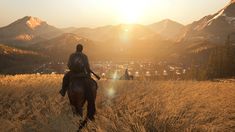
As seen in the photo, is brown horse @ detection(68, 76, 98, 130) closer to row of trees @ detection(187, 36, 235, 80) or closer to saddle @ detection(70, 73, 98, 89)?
saddle @ detection(70, 73, 98, 89)

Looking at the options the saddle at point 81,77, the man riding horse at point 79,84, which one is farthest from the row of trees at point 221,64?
the saddle at point 81,77

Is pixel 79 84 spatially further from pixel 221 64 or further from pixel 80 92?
pixel 221 64

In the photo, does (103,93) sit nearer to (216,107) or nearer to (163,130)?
(216,107)

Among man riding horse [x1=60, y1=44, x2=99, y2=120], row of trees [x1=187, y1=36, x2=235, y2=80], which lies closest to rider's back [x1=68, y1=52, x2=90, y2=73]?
man riding horse [x1=60, y1=44, x2=99, y2=120]

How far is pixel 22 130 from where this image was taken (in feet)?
34.9

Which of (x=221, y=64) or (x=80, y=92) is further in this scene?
(x=221, y=64)

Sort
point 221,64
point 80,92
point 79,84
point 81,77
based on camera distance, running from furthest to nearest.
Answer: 1. point 221,64
2. point 81,77
3. point 79,84
4. point 80,92

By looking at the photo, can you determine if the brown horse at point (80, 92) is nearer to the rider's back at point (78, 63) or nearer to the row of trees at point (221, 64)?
the rider's back at point (78, 63)

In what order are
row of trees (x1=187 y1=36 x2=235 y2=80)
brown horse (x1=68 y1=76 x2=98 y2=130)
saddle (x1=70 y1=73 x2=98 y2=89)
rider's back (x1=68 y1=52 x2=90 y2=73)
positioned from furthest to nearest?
row of trees (x1=187 y1=36 x2=235 y2=80) → rider's back (x1=68 y1=52 x2=90 y2=73) → saddle (x1=70 y1=73 x2=98 y2=89) → brown horse (x1=68 y1=76 x2=98 y2=130)

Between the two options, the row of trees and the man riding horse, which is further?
the row of trees

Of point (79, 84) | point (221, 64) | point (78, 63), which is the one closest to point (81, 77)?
point (79, 84)

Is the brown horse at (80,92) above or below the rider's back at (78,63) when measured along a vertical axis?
below

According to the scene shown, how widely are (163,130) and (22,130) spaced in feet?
13.8

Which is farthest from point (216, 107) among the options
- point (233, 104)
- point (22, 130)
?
point (22, 130)
